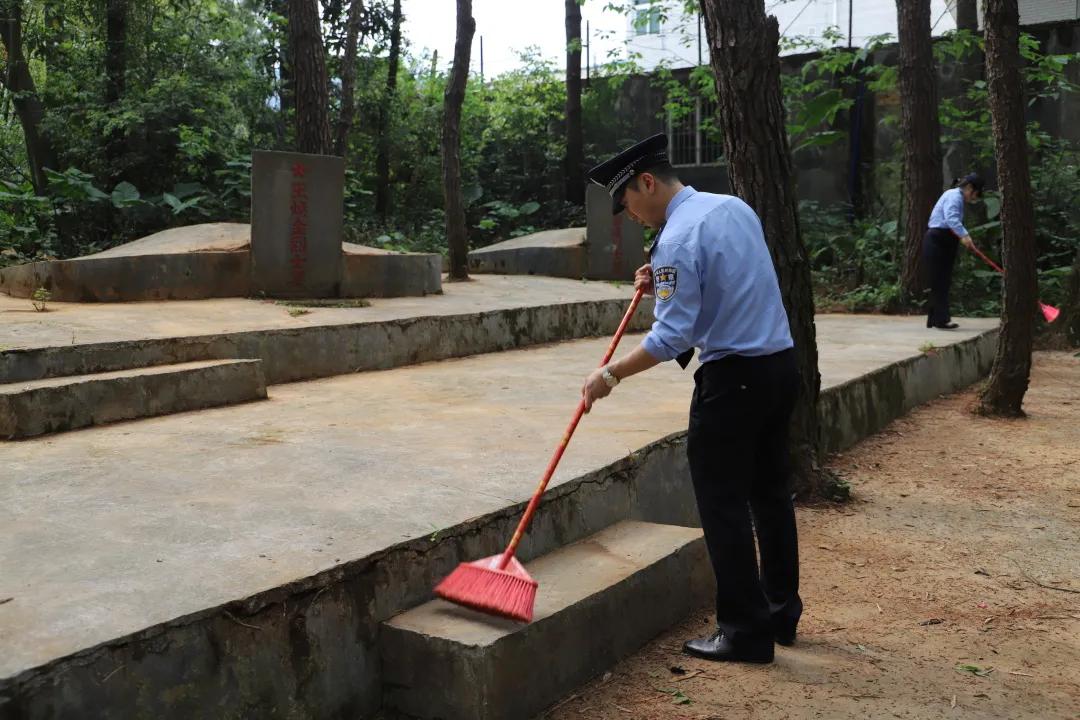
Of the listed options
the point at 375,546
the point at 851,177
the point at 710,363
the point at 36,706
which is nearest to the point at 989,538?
the point at 710,363

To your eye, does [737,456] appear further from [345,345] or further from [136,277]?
[136,277]

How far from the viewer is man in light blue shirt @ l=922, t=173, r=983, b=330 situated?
32.1 feet

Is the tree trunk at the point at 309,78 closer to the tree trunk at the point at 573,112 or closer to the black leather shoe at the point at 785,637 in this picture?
the black leather shoe at the point at 785,637

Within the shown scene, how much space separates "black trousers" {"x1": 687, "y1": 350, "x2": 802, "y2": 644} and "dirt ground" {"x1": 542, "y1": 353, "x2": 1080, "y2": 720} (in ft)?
0.71

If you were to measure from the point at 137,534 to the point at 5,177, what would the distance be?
1625 cm

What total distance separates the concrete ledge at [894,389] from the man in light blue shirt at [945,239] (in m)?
0.55

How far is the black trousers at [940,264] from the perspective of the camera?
10023 millimetres

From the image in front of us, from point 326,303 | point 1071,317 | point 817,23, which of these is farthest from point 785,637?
point 817,23

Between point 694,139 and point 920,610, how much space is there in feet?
56.7

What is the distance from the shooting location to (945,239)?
10023mm

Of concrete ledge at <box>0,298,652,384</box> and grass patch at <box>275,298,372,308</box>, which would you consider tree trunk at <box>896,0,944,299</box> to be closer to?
concrete ledge at <box>0,298,652,384</box>

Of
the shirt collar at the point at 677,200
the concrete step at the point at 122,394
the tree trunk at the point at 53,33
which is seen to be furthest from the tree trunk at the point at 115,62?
the shirt collar at the point at 677,200

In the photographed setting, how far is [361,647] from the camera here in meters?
2.84

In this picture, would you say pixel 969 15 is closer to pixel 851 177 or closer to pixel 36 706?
pixel 851 177
